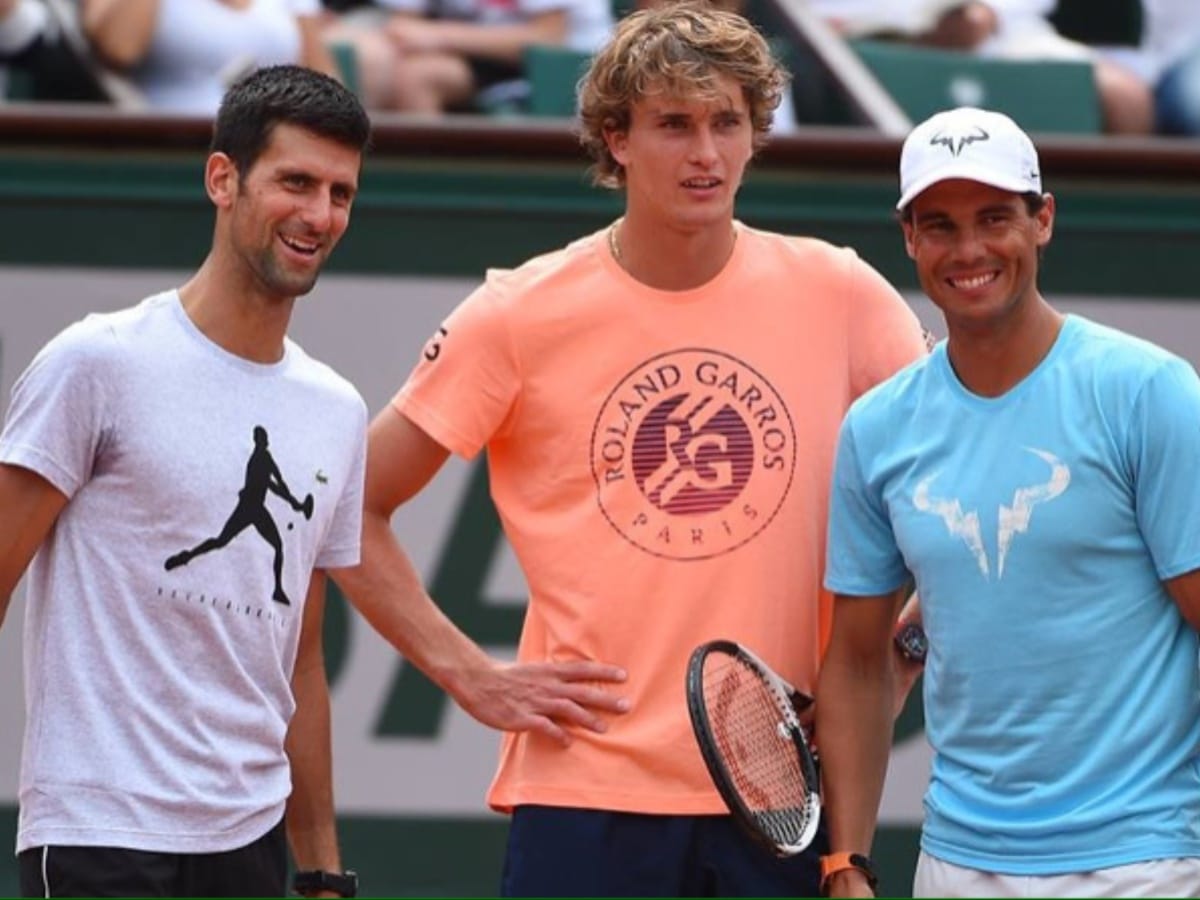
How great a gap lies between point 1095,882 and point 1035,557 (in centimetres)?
51

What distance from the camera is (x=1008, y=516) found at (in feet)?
13.3

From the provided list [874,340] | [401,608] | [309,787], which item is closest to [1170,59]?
[874,340]

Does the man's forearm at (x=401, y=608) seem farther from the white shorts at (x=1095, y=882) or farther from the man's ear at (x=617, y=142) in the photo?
the white shorts at (x=1095, y=882)

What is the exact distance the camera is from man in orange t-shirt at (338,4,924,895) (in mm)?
4539

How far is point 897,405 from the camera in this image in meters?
4.27

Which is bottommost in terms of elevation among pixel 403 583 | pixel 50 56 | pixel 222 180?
pixel 403 583

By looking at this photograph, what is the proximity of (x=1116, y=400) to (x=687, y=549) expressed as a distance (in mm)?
886

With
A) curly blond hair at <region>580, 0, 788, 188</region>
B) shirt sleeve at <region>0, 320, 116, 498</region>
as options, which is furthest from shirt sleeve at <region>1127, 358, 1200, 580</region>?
shirt sleeve at <region>0, 320, 116, 498</region>

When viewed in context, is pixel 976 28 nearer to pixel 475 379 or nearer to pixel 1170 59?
pixel 1170 59

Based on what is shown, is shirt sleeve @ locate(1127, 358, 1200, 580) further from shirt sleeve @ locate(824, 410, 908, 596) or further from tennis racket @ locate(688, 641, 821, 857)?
tennis racket @ locate(688, 641, 821, 857)

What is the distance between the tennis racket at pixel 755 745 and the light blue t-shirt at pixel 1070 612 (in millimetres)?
291

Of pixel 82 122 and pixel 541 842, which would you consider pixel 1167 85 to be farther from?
pixel 541 842

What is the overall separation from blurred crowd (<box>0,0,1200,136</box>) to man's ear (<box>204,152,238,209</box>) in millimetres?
2359

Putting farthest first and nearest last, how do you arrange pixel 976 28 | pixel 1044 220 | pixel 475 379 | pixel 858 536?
pixel 976 28, pixel 475 379, pixel 858 536, pixel 1044 220
